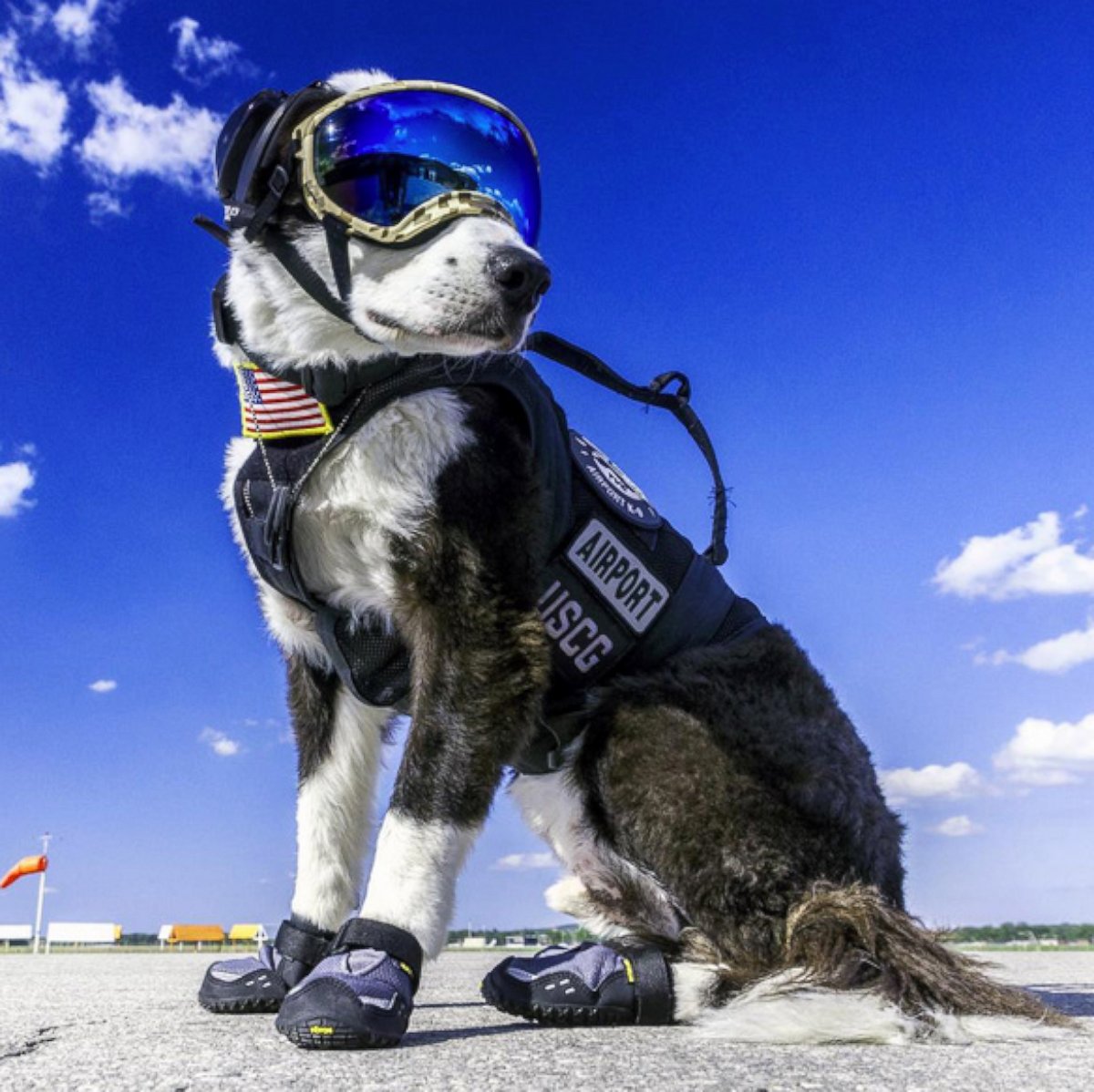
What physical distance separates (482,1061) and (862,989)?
55.9 inches

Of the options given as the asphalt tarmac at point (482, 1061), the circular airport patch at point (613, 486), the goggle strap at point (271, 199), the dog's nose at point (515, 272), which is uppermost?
the goggle strap at point (271, 199)

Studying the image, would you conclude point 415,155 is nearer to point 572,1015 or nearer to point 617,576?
point 617,576

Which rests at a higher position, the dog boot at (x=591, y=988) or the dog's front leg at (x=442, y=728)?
the dog's front leg at (x=442, y=728)

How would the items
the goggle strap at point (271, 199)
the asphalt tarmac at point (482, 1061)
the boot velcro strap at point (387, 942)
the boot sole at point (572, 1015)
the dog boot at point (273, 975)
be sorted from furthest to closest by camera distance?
the dog boot at point (273, 975) < the goggle strap at point (271, 199) < the boot sole at point (572, 1015) < the boot velcro strap at point (387, 942) < the asphalt tarmac at point (482, 1061)

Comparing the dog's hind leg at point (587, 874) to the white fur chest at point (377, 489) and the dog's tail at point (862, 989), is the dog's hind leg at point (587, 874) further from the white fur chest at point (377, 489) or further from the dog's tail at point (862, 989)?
the white fur chest at point (377, 489)

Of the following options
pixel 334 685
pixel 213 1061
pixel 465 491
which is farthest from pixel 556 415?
pixel 213 1061

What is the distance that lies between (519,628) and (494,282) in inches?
44.6

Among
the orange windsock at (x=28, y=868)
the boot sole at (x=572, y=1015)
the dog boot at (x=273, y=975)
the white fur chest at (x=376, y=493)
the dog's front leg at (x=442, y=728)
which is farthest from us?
the orange windsock at (x=28, y=868)

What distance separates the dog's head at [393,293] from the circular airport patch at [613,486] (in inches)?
33.9

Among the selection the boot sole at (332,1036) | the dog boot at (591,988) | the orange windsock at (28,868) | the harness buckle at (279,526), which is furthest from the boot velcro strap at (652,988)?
the orange windsock at (28,868)

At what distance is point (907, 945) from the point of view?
149 inches

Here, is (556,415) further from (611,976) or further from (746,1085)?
(746,1085)

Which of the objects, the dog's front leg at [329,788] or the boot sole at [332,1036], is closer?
the boot sole at [332,1036]

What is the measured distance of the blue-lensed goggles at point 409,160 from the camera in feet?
13.0
